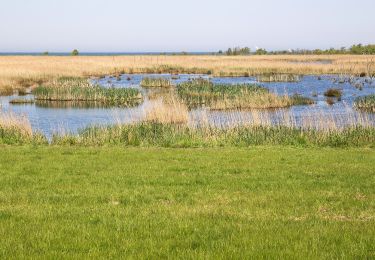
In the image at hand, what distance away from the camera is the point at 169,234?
6879 millimetres

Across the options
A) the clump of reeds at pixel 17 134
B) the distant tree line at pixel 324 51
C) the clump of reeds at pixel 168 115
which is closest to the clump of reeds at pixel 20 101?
the clump of reeds at pixel 168 115

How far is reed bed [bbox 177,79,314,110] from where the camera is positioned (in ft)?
113

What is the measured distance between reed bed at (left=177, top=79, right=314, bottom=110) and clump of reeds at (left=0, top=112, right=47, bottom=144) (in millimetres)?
16002

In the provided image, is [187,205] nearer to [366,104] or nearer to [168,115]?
[168,115]

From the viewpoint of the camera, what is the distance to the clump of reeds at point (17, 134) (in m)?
18.3

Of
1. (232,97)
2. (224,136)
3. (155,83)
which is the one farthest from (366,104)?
(155,83)

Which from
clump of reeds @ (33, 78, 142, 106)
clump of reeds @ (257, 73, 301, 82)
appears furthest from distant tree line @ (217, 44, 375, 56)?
clump of reeds @ (33, 78, 142, 106)

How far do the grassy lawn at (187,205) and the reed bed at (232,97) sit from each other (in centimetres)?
1983

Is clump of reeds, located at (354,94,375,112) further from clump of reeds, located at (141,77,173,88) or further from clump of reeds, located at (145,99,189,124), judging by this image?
clump of reeds, located at (141,77,173,88)

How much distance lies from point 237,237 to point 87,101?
113 feet

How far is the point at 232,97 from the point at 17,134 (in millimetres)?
20540

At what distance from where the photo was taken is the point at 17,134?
19000 millimetres

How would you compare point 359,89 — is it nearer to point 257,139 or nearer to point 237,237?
point 257,139

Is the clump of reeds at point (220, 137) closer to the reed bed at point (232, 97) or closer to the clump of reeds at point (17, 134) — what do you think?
the clump of reeds at point (17, 134)
